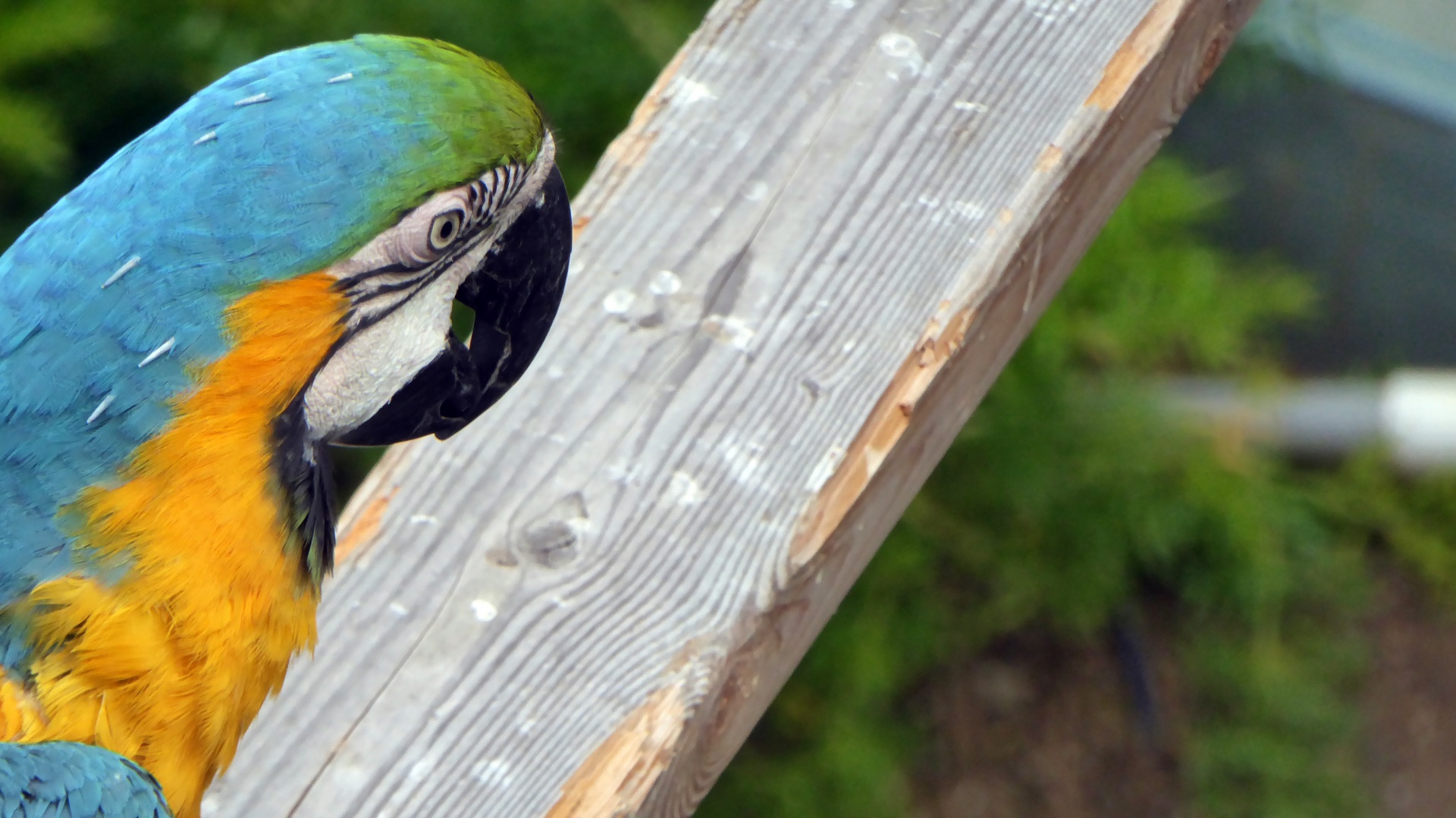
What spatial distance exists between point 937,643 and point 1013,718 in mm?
364

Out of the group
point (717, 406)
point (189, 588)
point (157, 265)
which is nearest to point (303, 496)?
point (189, 588)

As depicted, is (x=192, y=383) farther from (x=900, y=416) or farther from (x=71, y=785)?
(x=900, y=416)

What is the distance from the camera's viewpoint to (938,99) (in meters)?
1.20

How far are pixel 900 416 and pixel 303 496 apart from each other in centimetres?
55

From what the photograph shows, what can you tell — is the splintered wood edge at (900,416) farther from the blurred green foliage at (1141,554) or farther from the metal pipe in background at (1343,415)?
the metal pipe in background at (1343,415)

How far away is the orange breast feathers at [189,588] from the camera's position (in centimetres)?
100

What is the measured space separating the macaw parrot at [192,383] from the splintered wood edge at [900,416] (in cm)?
26

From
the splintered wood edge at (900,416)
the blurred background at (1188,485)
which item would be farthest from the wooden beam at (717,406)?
the blurred background at (1188,485)

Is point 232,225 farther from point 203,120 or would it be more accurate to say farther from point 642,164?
point 642,164

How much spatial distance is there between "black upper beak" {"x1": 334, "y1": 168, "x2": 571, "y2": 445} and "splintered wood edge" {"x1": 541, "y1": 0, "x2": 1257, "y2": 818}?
2.8 inches

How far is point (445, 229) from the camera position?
3.68 feet

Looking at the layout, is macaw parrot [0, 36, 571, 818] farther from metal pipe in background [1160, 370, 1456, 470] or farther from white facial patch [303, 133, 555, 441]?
metal pipe in background [1160, 370, 1456, 470]

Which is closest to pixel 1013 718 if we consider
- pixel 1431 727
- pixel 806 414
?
pixel 1431 727

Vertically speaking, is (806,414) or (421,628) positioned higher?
(806,414)
